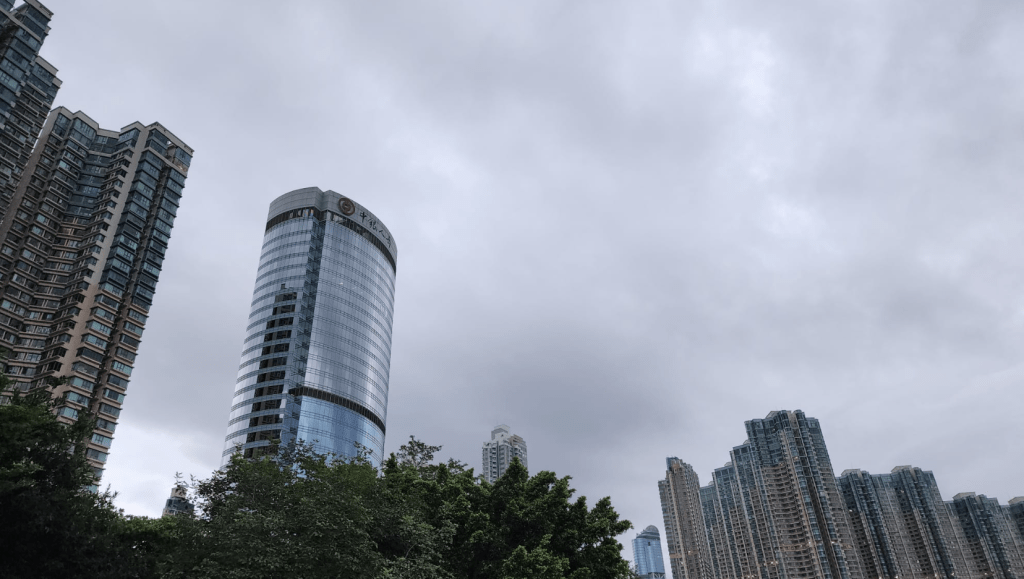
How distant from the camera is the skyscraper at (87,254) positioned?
9988cm

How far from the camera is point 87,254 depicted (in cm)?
10881

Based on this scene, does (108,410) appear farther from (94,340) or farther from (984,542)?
(984,542)

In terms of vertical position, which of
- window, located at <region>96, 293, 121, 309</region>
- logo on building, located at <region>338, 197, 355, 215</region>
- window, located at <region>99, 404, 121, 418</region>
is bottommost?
window, located at <region>99, 404, 121, 418</region>

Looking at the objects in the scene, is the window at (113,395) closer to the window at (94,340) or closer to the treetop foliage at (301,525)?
the window at (94,340)

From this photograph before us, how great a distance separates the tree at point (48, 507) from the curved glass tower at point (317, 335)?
314 feet

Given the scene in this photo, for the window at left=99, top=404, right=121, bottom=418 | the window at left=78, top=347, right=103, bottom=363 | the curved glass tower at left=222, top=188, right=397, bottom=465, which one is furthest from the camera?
the curved glass tower at left=222, top=188, right=397, bottom=465

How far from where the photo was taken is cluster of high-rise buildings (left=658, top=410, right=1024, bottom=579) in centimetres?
15825

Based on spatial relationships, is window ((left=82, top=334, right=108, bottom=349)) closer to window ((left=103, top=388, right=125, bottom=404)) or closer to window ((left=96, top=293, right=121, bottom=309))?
window ((left=96, top=293, right=121, bottom=309))

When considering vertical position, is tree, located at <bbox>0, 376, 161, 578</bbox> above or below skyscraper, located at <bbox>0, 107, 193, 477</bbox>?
below

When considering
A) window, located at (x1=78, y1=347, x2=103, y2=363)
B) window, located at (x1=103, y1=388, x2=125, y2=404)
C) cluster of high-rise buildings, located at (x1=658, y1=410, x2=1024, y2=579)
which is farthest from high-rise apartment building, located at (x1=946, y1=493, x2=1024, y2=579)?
window, located at (x1=78, y1=347, x2=103, y2=363)

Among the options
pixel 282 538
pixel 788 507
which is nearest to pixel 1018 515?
pixel 788 507

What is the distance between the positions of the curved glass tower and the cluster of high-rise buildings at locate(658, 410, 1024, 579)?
10618 cm

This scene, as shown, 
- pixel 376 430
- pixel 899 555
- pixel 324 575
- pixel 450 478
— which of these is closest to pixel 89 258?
pixel 376 430

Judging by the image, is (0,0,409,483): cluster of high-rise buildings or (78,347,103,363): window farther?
(78,347,103,363): window
